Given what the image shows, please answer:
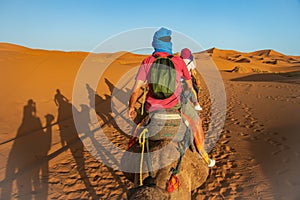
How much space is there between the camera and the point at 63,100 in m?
11.9

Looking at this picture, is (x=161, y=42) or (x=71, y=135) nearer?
(x=161, y=42)

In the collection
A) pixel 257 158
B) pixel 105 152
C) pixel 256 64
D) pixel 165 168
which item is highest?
pixel 256 64

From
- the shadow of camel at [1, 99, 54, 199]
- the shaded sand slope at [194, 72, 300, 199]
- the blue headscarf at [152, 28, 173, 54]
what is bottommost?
the shadow of camel at [1, 99, 54, 199]

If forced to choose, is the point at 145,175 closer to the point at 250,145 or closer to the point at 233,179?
the point at 233,179

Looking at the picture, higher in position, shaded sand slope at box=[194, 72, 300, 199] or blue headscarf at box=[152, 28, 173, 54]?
blue headscarf at box=[152, 28, 173, 54]

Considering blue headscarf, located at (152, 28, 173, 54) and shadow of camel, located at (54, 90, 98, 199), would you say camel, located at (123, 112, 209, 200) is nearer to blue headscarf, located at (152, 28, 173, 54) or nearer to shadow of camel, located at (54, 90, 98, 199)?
blue headscarf, located at (152, 28, 173, 54)

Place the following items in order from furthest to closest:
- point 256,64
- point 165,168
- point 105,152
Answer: point 256,64 < point 105,152 < point 165,168

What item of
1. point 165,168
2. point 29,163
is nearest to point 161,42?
point 165,168

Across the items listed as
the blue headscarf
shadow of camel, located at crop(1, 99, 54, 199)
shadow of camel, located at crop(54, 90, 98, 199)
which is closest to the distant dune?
shadow of camel, located at crop(54, 90, 98, 199)

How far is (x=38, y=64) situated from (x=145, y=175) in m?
16.7

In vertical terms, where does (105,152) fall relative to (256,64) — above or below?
below

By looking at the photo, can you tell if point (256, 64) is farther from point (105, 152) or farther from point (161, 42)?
point (161, 42)

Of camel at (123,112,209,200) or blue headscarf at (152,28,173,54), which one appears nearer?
camel at (123,112,209,200)

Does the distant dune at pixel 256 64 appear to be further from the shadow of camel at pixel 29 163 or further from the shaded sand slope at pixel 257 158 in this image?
the shadow of camel at pixel 29 163
